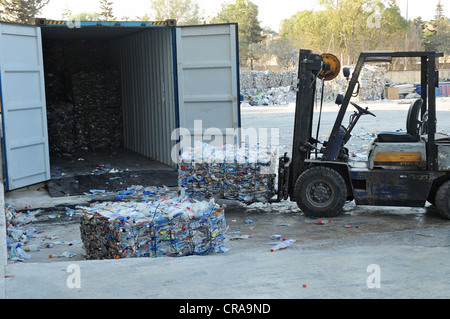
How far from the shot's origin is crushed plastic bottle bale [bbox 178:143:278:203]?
827 cm

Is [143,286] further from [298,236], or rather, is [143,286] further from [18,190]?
[18,190]

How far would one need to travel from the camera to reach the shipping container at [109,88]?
389 inches

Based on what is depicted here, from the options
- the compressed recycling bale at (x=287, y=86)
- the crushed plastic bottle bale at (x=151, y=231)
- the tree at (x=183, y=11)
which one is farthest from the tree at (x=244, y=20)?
the crushed plastic bottle bale at (x=151, y=231)

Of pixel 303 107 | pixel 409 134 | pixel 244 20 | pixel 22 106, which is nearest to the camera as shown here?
pixel 409 134

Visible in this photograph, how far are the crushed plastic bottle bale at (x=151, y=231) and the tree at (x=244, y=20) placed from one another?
189ft

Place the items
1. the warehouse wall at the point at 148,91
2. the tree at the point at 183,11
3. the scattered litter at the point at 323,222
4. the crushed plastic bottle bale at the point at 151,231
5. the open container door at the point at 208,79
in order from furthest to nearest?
the tree at the point at 183,11 < the warehouse wall at the point at 148,91 < the open container door at the point at 208,79 < the scattered litter at the point at 323,222 < the crushed plastic bottle bale at the point at 151,231

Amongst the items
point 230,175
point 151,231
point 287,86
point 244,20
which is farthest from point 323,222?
point 244,20

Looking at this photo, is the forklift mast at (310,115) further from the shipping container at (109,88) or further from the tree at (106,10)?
the tree at (106,10)

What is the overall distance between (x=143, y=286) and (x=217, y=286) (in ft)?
1.97

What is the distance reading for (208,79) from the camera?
10586 mm

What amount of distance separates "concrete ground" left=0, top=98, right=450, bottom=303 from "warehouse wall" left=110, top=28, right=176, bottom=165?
375 centimetres

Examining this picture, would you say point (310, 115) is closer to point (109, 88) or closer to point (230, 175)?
point (230, 175)

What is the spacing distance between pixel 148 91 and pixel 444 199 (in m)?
7.12

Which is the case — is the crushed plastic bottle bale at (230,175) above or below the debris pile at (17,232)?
above
